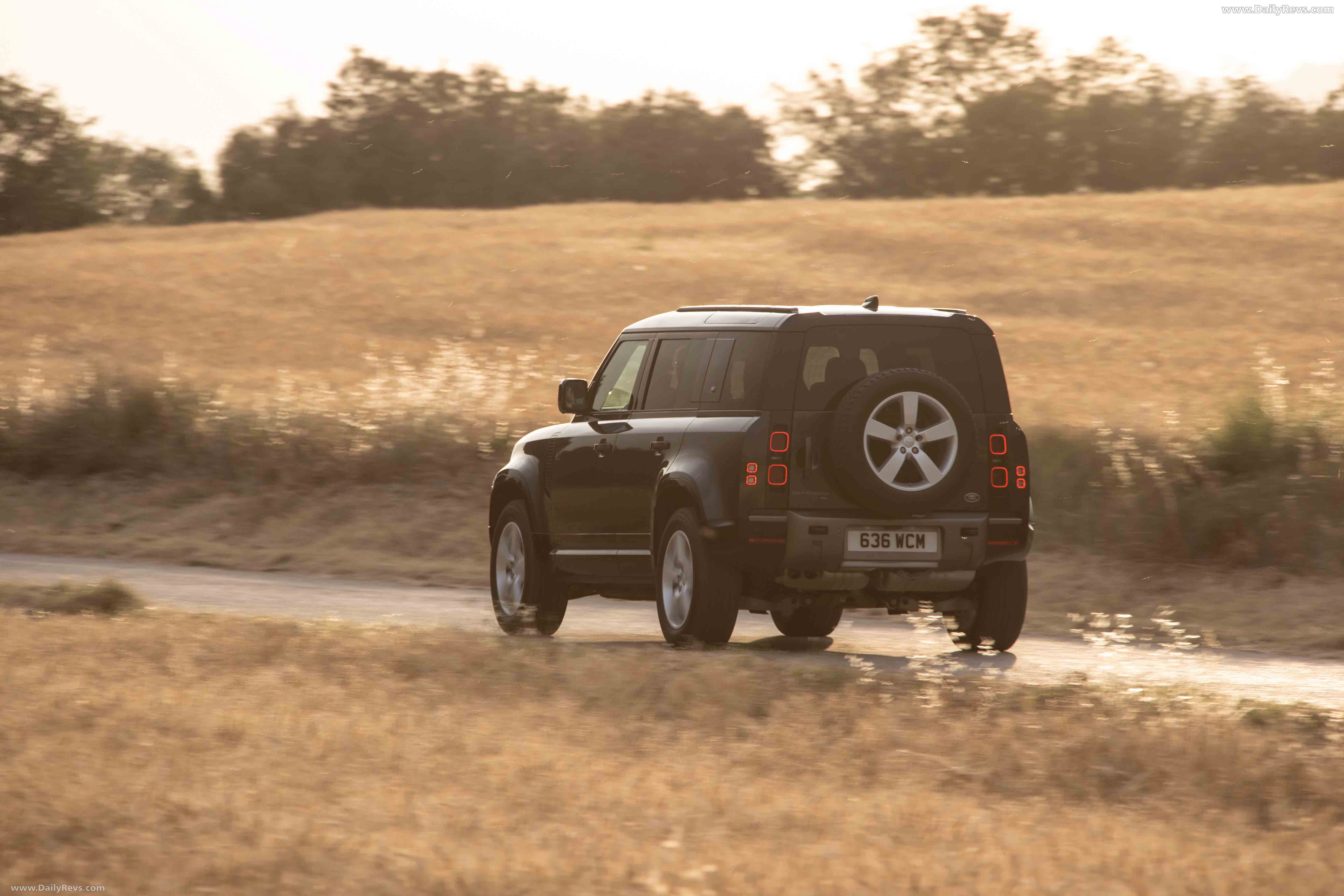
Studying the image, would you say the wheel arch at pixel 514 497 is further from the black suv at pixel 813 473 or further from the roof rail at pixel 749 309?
the roof rail at pixel 749 309

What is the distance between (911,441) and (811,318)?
862 millimetres

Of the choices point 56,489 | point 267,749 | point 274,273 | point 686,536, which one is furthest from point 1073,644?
point 274,273

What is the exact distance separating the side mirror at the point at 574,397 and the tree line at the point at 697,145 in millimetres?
55461

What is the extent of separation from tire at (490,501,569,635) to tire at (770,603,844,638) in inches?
56.2

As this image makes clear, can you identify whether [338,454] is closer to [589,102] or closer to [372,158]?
[372,158]

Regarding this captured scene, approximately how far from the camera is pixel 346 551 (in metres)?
19.6

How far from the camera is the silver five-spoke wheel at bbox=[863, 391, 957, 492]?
33.9 feet

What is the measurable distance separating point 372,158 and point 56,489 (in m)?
55.4

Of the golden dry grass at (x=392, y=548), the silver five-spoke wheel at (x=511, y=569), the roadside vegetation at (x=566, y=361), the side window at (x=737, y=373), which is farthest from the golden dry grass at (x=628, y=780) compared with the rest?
the roadside vegetation at (x=566, y=361)

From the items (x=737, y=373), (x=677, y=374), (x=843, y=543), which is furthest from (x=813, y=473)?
(x=677, y=374)

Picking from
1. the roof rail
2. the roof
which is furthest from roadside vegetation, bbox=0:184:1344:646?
the roof rail

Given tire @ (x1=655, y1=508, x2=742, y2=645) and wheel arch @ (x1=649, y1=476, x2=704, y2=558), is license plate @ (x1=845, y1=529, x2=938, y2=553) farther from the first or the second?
wheel arch @ (x1=649, y1=476, x2=704, y2=558)

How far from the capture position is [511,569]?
1285 centimetres

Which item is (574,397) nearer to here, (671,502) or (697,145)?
(671,502)
